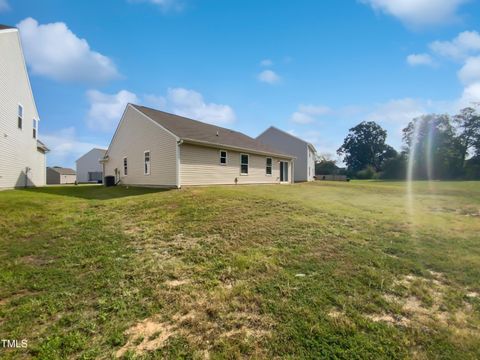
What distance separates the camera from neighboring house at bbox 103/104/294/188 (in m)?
14.1

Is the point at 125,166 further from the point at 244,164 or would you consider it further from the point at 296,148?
the point at 296,148

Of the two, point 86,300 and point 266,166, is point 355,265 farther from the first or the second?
point 266,166

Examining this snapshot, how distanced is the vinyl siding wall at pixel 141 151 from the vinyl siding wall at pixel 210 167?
63 cm

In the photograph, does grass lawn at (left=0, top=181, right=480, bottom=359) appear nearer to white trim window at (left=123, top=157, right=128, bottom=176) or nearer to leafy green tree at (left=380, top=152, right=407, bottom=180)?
white trim window at (left=123, top=157, right=128, bottom=176)

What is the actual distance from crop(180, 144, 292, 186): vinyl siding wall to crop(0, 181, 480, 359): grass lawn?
281 inches

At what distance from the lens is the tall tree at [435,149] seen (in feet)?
134

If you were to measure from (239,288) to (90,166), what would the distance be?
48.2 meters

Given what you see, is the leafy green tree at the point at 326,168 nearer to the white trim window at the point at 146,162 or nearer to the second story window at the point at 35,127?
the white trim window at the point at 146,162

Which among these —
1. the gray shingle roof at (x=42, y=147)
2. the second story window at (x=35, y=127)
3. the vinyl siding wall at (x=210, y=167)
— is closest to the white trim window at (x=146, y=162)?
the vinyl siding wall at (x=210, y=167)

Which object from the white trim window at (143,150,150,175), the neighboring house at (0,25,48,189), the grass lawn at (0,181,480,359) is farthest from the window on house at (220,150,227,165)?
the neighboring house at (0,25,48,189)

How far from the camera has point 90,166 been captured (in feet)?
146

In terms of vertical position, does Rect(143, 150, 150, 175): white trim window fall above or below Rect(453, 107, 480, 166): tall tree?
below

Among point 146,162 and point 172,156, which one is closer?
point 172,156

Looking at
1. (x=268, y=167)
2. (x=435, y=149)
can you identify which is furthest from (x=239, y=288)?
(x=435, y=149)
